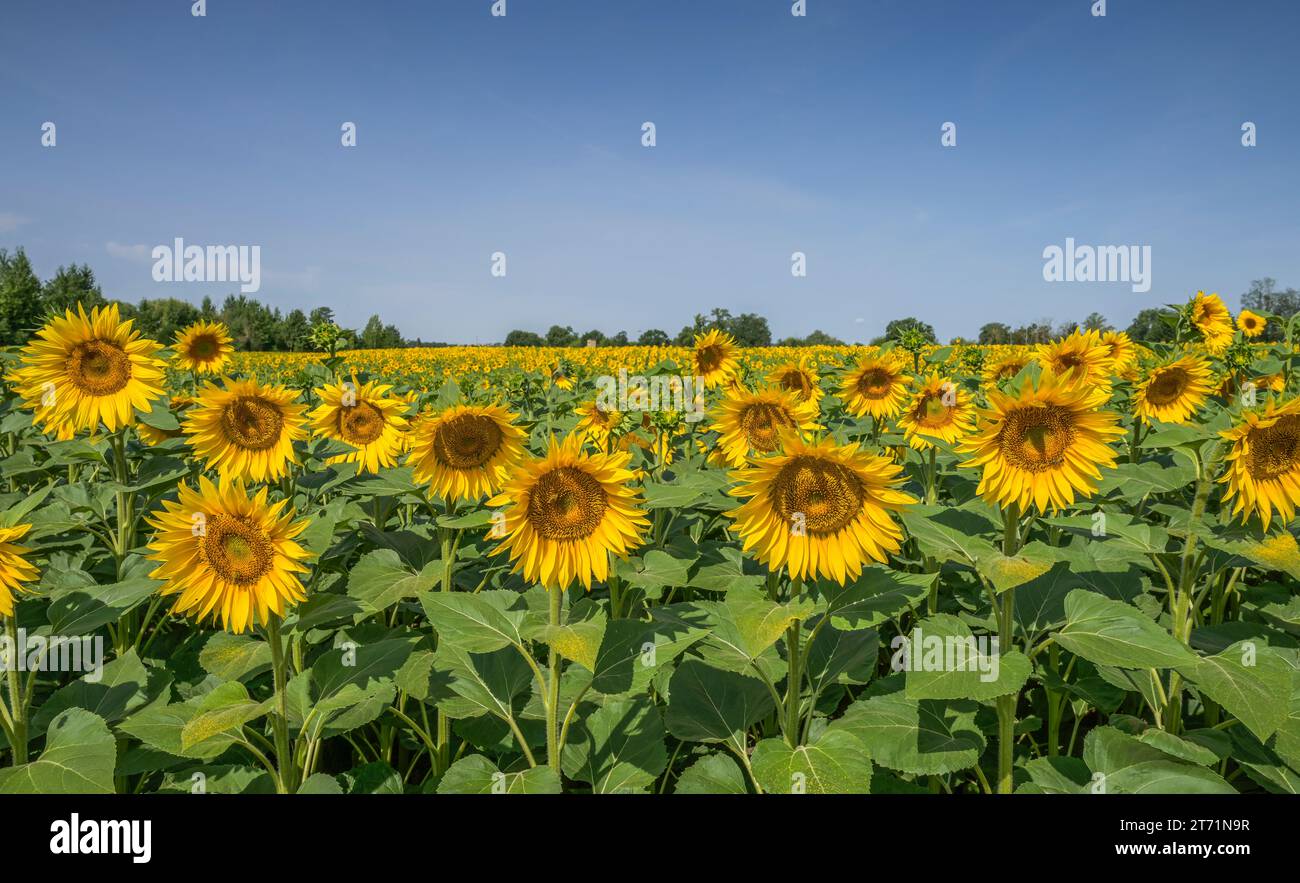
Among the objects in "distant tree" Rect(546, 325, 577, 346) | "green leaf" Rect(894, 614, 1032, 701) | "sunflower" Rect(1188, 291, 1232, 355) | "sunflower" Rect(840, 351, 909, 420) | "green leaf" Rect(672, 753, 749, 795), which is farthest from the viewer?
"distant tree" Rect(546, 325, 577, 346)

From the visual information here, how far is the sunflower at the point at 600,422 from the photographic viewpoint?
16.9 feet

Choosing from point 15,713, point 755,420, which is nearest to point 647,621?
point 755,420

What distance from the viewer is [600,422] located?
553 centimetres

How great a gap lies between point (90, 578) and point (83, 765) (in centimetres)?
161

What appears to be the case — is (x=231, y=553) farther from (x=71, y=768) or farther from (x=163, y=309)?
(x=163, y=309)

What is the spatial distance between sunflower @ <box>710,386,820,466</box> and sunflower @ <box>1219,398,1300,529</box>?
1786 mm

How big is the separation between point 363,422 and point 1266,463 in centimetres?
456

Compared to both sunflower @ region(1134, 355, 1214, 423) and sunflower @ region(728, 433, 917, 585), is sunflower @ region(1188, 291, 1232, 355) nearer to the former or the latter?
sunflower @ region(1134, 355, 1214, 423)

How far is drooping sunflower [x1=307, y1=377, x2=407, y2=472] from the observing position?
429 centimetres

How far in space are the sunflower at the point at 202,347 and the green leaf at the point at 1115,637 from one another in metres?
6.91

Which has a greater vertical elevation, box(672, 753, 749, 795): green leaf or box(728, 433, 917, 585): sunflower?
box(728, 433, 917, 585): sunflower

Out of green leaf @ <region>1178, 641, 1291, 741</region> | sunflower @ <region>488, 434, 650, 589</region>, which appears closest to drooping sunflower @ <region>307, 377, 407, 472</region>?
sunflower @ <region>488, 434, 650, 589</region>
